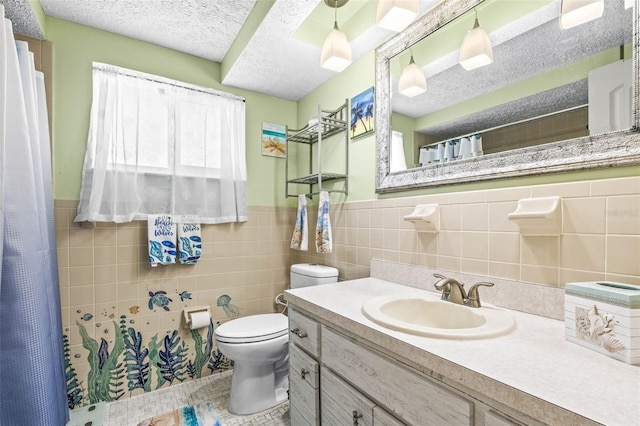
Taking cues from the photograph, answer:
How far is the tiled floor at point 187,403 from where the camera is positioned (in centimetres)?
159

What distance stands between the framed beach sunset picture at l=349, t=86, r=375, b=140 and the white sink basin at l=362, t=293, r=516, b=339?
3.29ft

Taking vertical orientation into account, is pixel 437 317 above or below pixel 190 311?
above

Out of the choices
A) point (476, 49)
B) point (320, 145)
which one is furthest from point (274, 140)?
point (476, 49)

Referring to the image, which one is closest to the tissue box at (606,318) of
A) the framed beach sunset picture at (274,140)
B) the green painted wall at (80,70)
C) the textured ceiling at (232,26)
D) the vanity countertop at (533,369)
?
the vanity countertop at (533,369)

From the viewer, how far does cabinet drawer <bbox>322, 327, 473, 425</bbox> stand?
0.65 m

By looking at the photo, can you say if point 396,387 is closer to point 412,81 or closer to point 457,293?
point 457,293

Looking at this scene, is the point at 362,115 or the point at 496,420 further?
the point at 362,115

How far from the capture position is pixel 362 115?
1.75 m

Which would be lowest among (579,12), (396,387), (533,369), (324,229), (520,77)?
(396,387)

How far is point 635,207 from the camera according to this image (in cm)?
80

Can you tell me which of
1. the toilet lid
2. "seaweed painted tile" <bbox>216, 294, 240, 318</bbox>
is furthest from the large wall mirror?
"seaweed painted tile" <bbox>216, 294, 240, 318</bbox>

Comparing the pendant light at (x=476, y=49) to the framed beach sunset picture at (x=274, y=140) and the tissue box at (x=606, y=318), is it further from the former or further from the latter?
the framed beach sunset picture at (x=274, y=140)

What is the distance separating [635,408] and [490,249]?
671 millimetres

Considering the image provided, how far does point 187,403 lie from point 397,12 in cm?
233
